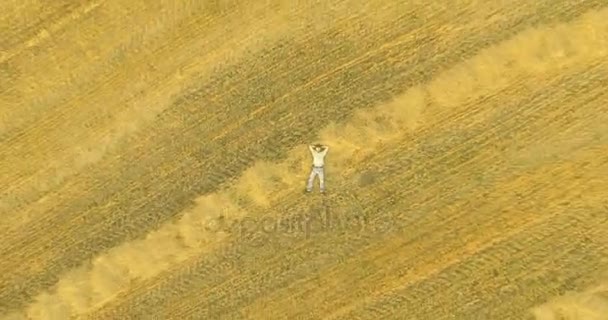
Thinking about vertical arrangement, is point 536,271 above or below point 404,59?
below

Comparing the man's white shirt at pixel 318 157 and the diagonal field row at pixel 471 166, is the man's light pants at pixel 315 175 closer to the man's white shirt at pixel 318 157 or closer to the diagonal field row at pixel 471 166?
the man's white shirt at pixel 318 157

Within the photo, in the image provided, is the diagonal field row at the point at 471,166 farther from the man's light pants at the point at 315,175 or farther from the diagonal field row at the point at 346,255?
the man's light pants at the point at 315,175

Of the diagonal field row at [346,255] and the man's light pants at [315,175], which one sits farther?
the man's light pants at [315,175]

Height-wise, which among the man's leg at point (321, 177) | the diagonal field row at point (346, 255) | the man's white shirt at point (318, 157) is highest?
the man's white shirt at point (318, 157)

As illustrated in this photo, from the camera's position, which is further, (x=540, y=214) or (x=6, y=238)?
(x=6, y=238)

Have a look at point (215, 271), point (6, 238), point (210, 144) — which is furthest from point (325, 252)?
point (6, 238)

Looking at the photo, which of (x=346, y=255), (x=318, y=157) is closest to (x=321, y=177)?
(x=318, y=157)

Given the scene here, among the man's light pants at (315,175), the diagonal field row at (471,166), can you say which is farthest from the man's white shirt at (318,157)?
the diagonal field row at (471,166)

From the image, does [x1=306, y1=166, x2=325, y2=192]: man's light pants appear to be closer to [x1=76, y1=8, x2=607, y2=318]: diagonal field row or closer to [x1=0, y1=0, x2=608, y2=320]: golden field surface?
[x1=0, y1=0, x2=608, y2=320]: golden field surface

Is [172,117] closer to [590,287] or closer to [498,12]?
[498,12]

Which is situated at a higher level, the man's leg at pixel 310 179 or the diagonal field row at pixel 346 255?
the man's leg at pixel 310 179
